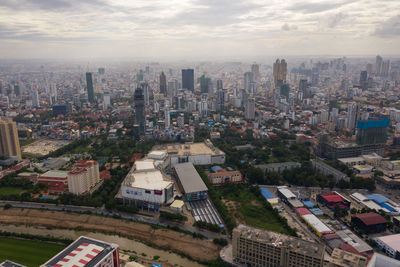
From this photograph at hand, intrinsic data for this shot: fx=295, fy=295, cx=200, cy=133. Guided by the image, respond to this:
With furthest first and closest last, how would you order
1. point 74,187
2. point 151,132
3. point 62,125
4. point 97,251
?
point 62,125 → point 151,132 → point 74,187 → point 97,251

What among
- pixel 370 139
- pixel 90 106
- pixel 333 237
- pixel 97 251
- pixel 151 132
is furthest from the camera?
pixel 90 106

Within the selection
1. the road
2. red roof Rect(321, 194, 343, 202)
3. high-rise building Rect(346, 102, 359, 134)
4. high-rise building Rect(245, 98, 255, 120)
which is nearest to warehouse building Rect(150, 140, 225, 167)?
the road

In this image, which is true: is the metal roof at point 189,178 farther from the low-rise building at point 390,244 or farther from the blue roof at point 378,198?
the blue roof at point 378,198

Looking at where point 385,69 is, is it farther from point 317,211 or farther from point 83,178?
point 83,178

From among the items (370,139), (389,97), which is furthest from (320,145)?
(389,97)

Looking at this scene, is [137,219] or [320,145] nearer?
[137,219]

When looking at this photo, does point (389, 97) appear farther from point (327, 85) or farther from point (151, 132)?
point (151, 132)

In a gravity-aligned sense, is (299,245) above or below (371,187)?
above
